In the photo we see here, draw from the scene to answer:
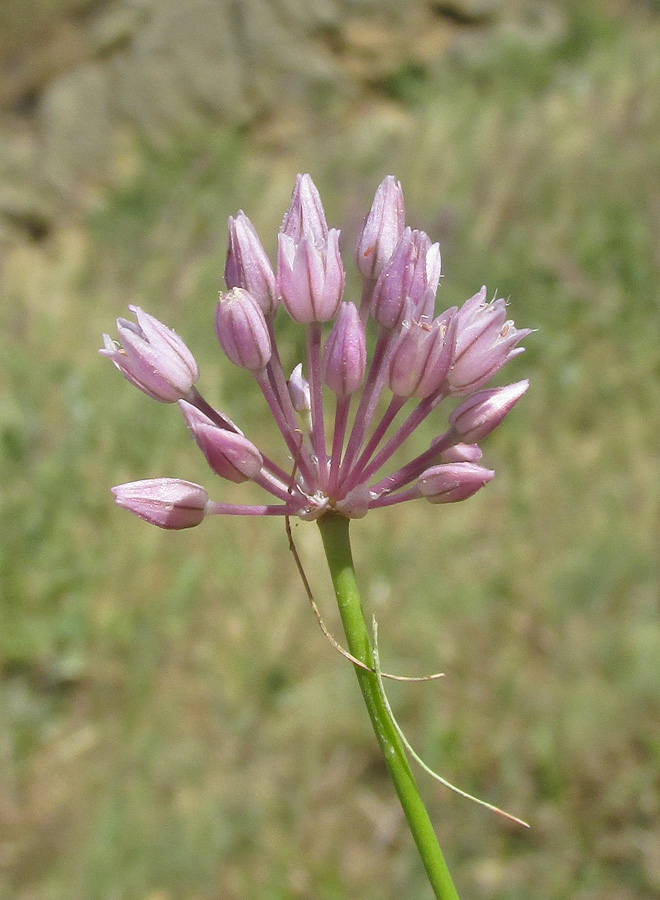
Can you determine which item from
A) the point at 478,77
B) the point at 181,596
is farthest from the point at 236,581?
the point at 478,77

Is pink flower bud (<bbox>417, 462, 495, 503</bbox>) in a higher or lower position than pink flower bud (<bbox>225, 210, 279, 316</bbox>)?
lower

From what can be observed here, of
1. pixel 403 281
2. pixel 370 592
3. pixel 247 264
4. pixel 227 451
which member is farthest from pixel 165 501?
pixel 370 592

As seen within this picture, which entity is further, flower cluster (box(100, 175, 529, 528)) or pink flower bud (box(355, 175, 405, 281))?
pink flower bud (box(355, 175, 405, 281))

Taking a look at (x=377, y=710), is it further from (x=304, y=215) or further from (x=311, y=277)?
(x=304, y=215)

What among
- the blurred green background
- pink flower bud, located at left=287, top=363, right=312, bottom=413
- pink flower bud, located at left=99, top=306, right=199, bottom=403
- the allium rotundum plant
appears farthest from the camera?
the blurred green background

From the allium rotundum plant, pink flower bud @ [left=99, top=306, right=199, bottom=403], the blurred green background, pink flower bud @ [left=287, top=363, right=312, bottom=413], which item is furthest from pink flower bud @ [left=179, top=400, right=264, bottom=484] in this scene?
the blurred green background

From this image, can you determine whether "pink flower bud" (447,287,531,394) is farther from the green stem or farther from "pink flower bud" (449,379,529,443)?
the green stem
